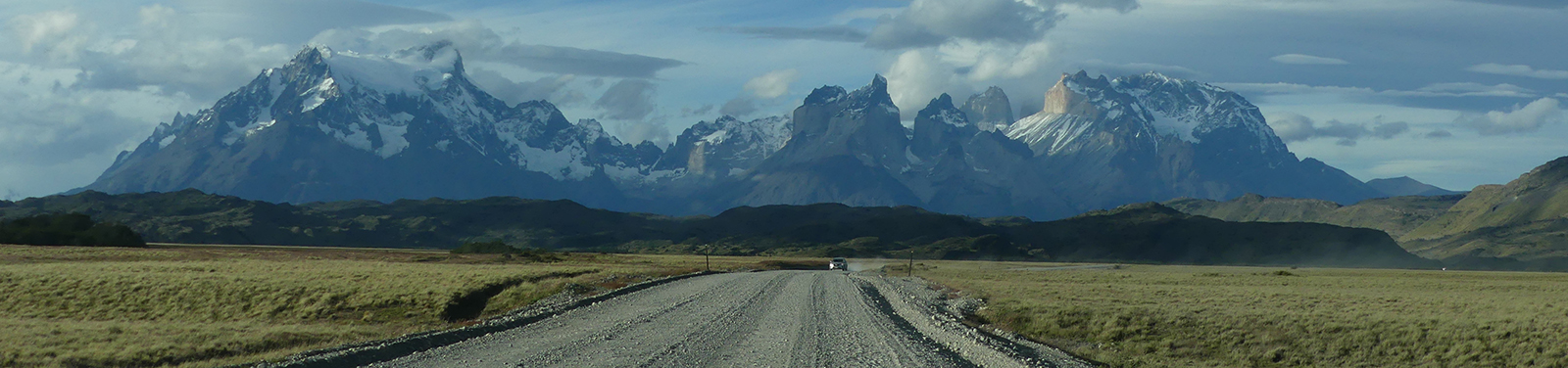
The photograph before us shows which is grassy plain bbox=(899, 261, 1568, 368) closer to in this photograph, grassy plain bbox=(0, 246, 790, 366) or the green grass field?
the green grass field

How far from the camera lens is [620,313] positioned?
116 feet

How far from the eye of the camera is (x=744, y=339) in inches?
1077

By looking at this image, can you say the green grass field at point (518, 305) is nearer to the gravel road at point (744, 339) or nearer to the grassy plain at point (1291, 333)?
the grassy plain at point (1291, 333)

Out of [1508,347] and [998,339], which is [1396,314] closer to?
[1508,347]

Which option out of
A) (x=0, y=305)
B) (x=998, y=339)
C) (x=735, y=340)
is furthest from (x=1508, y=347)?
(x=0, y=305)

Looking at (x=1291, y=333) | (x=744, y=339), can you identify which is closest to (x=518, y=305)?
(x=744, y=339)

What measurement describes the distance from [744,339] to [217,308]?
940 inches

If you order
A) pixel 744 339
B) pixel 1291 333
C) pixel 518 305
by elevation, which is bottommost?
pixel 1291 333

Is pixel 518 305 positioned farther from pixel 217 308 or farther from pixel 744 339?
pixel 744 339

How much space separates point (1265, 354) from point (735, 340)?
15839mm

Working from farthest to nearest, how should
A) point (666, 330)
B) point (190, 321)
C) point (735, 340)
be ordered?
point (190, 321) → point (666, 330) → point (735, 340)

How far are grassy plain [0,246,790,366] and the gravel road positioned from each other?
4912mm

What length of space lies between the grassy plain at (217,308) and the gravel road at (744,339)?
4.91 meters

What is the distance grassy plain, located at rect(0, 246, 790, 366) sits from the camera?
84.8 feet
